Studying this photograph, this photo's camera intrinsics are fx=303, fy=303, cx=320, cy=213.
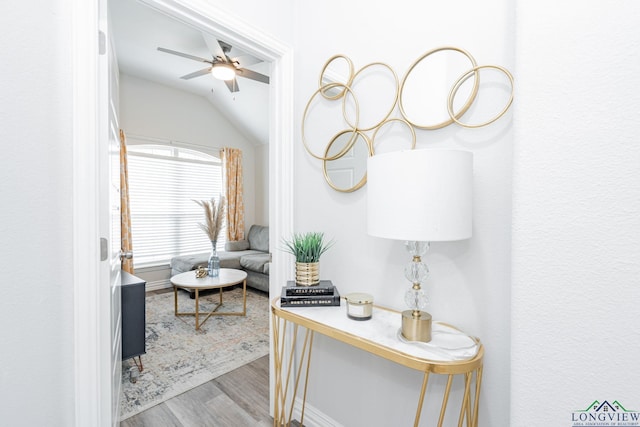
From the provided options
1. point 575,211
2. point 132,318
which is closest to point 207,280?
point 132,318

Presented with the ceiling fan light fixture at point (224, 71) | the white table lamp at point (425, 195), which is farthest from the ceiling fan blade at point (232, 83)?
the white table lamp at point (425, 195)

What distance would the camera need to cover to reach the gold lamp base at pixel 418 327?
1.01m

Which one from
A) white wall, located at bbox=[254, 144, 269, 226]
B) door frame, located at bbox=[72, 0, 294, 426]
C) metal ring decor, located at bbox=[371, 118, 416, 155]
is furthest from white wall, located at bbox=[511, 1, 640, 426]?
white wall, located at bbox=[254, 144, 269, 226]

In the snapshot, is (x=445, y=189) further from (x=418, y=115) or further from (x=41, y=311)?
(x=41, y=311)

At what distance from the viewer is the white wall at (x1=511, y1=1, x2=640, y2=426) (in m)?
0.65

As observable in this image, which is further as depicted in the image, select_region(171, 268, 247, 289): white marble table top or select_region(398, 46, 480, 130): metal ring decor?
select_region(171, 268, 247, 289): white marble table top

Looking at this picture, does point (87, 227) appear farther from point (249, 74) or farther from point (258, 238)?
point (258, 238)

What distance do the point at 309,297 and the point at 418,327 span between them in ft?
1.66

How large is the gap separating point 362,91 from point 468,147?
579 mm

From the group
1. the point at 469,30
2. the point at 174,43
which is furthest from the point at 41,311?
the point at 174,43

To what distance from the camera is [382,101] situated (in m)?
1.36

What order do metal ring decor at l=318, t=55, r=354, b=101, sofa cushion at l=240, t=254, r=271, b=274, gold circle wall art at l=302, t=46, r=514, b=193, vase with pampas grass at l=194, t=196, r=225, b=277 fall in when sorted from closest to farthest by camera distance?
gold circle wall art at l=302, t=46, r=514, b=193, metal ring decor at l=318, t=55, r=354, b=101, vase with pampas grass at l=194, t=196, r=225, b=277, sofa cushion at l=240, t=254, r=271, b=274

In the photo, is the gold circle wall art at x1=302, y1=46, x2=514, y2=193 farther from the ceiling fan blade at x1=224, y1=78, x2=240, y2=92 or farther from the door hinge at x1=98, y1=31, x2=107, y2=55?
the ceiling fan blade at x1=224, y1=78, x2=240, y2=92

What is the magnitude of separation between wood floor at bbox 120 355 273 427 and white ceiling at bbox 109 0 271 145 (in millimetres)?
2353
